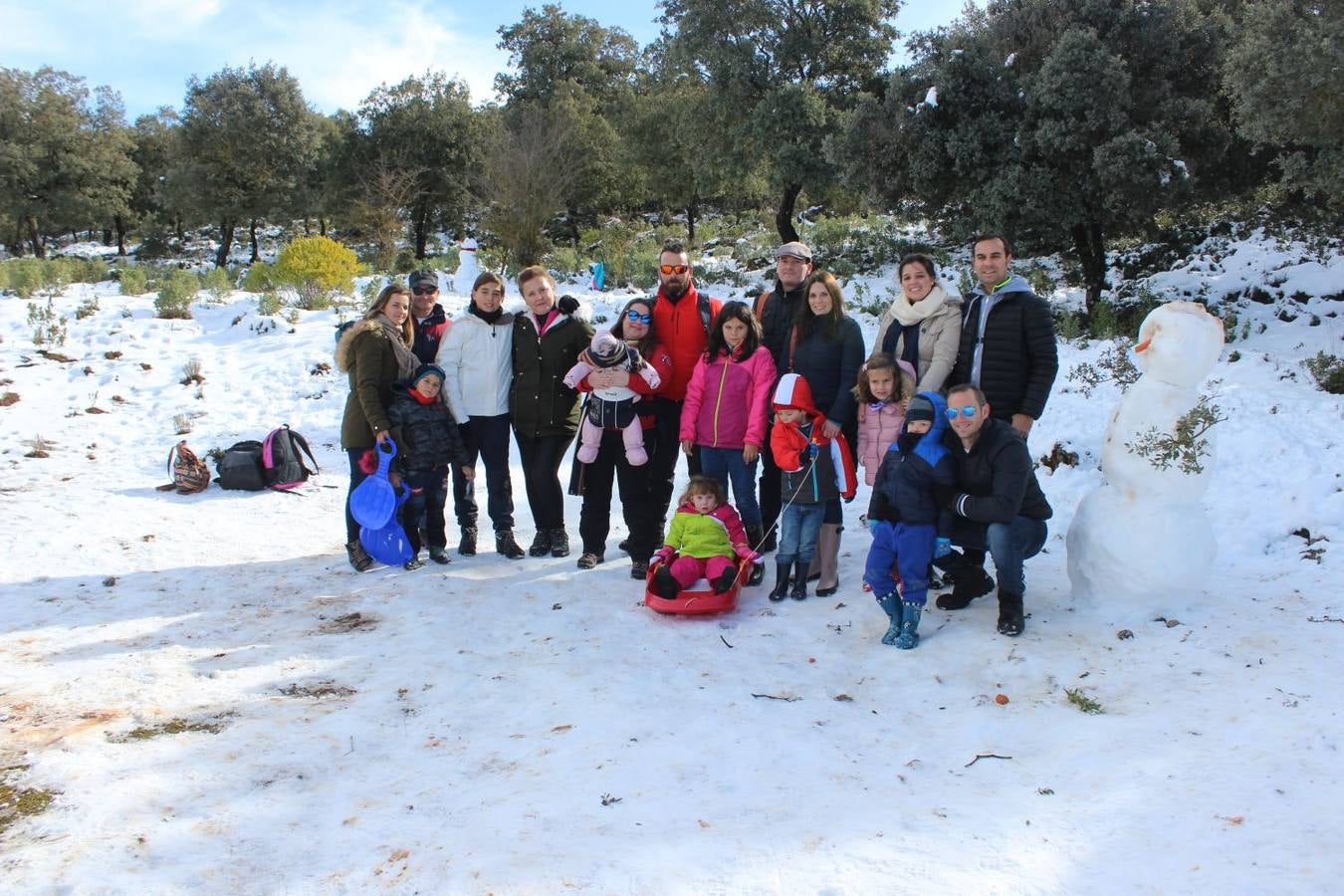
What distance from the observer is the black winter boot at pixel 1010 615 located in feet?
14.0

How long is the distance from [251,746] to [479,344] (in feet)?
9.82

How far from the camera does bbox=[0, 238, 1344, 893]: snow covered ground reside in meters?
2.60

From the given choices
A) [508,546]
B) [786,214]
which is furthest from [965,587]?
[786,214]

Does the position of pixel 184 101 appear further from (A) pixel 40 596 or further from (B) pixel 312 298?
(A) pixel 40 596

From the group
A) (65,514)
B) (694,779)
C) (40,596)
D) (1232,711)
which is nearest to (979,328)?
(1232,711)

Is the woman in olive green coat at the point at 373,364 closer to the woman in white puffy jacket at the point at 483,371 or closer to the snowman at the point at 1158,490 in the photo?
the woman in white puffy jacket at the point at 483,371

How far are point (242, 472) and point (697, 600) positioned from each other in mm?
4716

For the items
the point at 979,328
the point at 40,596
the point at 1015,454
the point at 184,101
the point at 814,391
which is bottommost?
the point at 40,596

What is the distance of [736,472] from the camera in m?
5.31

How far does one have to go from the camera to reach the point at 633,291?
49.2 feet

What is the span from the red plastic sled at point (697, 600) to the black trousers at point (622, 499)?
752 millimetres

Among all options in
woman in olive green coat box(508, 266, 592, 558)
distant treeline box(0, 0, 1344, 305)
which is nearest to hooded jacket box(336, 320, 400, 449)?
woman in olive green coat box(508, 266, 592, 558)

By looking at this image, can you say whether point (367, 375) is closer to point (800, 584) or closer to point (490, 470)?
point (490, 470)

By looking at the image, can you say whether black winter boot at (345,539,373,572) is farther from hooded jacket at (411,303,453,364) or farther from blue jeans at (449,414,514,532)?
hooded jacket at (411,303,453,364)
